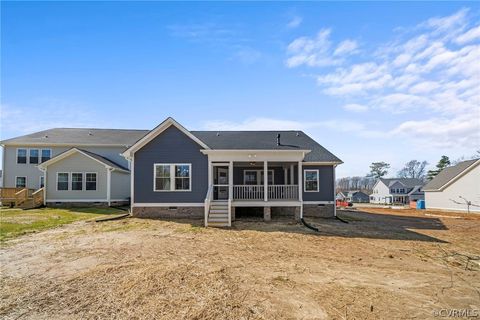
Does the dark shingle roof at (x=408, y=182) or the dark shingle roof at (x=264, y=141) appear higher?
the dark shingle roof at (x=264, y=141)

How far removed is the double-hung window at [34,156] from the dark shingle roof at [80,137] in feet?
2.50

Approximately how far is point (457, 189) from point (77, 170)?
35.3 meters

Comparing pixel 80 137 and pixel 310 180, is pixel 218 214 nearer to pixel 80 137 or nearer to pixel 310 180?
pixel 310 180

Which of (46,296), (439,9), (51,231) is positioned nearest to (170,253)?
(46,296)

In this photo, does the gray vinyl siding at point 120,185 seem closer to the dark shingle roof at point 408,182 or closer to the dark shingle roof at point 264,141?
the dark shingle roof at point 264,141

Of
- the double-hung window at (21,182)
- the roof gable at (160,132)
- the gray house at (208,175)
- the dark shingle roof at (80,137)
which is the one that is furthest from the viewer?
the dark shingle roof at (80,137)

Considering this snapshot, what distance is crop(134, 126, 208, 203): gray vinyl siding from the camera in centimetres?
1614

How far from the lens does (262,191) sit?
679 inches

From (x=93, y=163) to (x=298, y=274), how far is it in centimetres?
2056

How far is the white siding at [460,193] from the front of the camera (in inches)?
1089

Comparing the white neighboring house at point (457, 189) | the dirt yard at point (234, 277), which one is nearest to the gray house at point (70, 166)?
the dirt yard at point (234, 277)

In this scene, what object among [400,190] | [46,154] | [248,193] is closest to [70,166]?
[46,154]

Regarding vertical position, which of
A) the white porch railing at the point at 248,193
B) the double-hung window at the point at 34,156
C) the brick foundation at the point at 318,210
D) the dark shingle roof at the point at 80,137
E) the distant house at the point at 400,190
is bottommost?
the distant house at the point at 400,190

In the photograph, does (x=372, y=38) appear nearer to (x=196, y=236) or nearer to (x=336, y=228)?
(x=336, y=228)
